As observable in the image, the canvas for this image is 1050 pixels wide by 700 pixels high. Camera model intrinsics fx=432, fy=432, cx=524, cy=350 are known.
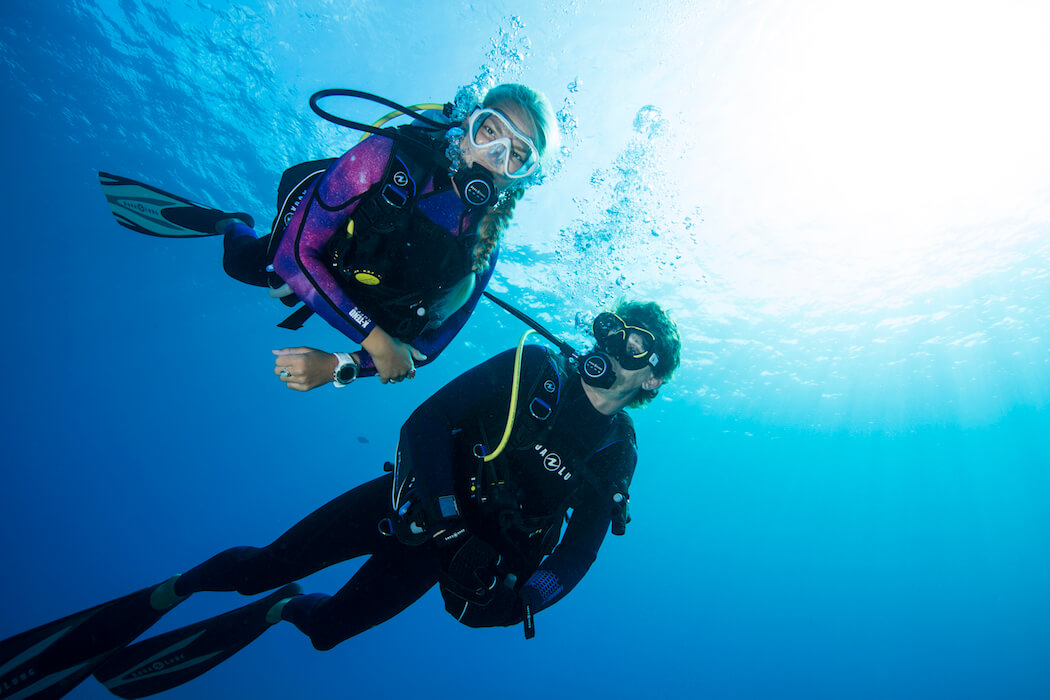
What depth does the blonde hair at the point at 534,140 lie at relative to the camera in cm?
299

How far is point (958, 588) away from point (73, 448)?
452 feet

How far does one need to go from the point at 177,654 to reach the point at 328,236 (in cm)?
440

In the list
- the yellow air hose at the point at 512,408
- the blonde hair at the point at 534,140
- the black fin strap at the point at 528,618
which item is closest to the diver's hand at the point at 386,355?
the yellow air hose at the point at 512,408

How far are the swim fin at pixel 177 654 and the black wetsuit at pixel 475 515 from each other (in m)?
0.55

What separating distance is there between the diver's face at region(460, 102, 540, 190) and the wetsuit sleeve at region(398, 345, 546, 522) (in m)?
1.22

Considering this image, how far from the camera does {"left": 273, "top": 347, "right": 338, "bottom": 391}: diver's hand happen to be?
2.12 meters

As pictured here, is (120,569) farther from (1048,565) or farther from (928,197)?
(1048,565)

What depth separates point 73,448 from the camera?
178ft

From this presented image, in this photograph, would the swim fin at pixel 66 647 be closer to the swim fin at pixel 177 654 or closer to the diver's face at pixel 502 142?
the swim fin at pixel 177 654

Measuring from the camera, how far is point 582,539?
3.25 meters

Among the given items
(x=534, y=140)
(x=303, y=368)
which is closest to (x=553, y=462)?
(x=303, y=368)

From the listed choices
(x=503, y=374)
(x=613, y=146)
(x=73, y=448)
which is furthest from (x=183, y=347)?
(x=503, y=374)

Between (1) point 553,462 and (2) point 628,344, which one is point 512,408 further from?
(2) point 628,344

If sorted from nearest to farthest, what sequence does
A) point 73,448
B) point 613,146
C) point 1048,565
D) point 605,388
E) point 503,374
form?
point 503,374, point 605,388, point 613,146, point 73,448, point 1048,565
